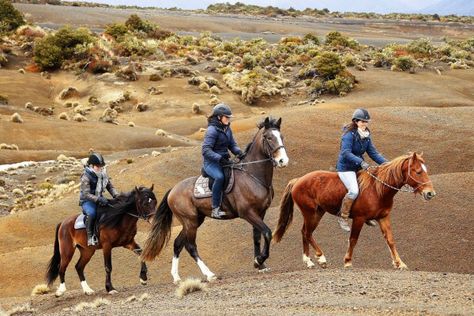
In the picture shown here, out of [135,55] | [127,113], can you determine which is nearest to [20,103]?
[127,113]

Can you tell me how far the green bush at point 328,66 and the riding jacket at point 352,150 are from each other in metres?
39.4

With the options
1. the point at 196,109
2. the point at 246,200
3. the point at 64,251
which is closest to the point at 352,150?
the point at 246,200

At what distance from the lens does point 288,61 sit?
2493 inches

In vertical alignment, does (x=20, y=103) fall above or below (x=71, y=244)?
below

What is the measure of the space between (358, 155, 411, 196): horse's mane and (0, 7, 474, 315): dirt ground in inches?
68.3

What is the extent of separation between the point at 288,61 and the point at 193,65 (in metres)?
8.28

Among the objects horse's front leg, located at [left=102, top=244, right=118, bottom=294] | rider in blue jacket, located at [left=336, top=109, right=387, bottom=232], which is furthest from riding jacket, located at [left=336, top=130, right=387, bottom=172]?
horse's front leg, located at [left=102, top=244, right=118, bottom=294]

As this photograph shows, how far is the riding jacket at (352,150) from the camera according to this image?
48.5 ft

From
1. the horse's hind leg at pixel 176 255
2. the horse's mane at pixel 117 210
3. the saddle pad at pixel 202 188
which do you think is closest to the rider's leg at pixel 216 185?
the saddle pad at pixel 202 188

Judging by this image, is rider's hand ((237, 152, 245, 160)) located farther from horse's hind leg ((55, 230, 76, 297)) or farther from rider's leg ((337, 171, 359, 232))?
horse's hind leg ((55, 230, 76, 297))

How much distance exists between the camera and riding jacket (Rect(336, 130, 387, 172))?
14773 mm

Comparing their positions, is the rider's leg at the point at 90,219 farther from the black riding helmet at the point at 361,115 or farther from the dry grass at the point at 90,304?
the black riding helmet at the point at 361,115

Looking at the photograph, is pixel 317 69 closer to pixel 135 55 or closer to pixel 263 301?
pixel 135 55

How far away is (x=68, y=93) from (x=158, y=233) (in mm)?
41965
